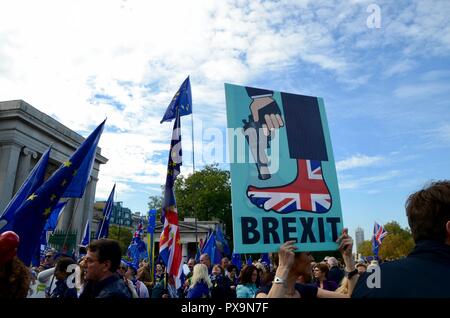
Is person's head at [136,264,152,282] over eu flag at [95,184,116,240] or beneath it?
beneath

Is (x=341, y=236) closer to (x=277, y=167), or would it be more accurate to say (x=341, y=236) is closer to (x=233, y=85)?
(x=277, y=167)

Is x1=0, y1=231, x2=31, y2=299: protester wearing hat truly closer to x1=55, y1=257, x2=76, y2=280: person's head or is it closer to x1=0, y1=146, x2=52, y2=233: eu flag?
x1=55, y1=257, x2=76, y2=280: person's head

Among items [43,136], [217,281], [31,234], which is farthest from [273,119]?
[43,136]

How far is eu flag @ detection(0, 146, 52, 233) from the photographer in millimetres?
4922

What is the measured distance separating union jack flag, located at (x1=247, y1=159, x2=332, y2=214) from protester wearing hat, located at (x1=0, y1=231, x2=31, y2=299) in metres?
1.96

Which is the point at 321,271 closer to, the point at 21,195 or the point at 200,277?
the point at 200,277

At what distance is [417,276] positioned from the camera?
1702 millimetres

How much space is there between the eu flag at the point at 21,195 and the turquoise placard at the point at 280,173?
139 inches

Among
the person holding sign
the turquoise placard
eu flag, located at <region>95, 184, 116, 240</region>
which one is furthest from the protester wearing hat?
eu flag, located at <region>95, 184, 116, 240</region>

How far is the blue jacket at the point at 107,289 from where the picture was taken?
294cm

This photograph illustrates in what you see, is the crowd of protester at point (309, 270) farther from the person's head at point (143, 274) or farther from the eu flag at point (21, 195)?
the person's head at point (143, 274)

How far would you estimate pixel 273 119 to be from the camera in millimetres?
3334

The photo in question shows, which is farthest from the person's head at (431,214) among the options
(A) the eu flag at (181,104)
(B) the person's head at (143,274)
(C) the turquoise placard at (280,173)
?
(A) the eu flag at (181,104)
